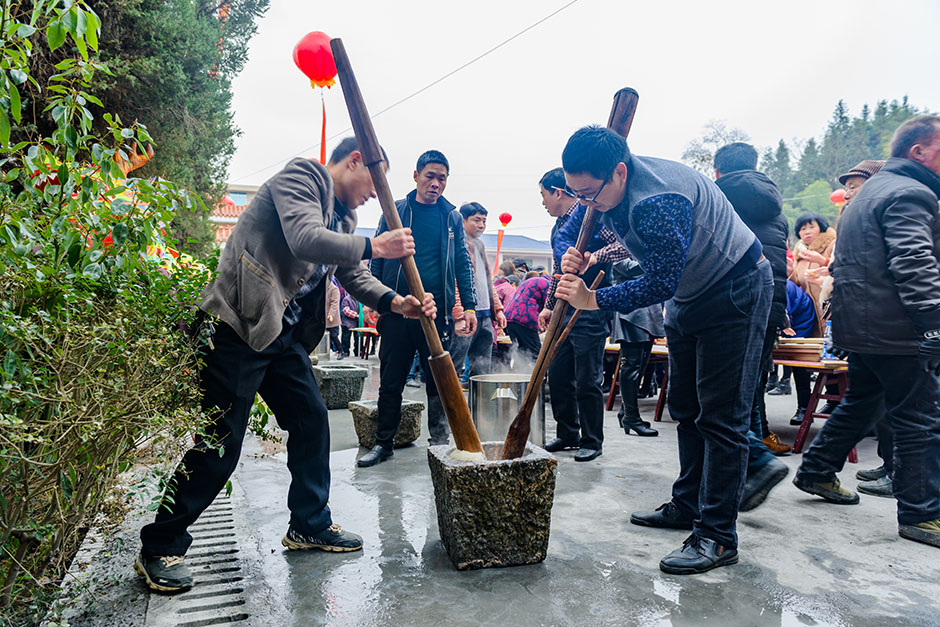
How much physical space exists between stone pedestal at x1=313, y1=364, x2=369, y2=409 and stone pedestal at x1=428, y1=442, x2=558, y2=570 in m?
4.57

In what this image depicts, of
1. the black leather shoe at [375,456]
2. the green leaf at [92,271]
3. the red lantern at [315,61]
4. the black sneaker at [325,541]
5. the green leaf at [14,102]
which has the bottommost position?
the black sneaker at [325,541]

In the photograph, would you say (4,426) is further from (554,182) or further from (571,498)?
(554,182)

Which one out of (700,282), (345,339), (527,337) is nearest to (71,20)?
(700,282)

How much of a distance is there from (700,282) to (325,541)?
2.18 metres

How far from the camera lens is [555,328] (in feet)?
9.62

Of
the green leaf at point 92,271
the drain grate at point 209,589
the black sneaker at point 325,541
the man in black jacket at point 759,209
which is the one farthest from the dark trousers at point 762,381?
the green leaf at point 92,271

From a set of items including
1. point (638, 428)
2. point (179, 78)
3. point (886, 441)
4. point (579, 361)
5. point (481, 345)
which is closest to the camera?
point (886, 441)

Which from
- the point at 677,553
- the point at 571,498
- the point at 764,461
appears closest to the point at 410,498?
the point at 571,498

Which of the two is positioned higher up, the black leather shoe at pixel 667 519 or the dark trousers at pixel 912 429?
the dark trousers at pixel 912 429

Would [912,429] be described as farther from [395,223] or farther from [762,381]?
[395,223]

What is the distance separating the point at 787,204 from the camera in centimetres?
5516

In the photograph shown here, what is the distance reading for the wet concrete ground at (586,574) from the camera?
225 centimetres

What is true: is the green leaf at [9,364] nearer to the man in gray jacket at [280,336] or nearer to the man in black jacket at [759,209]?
the man in gray jacket at [280,336]

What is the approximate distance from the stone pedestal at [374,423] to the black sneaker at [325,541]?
210 centimetres
